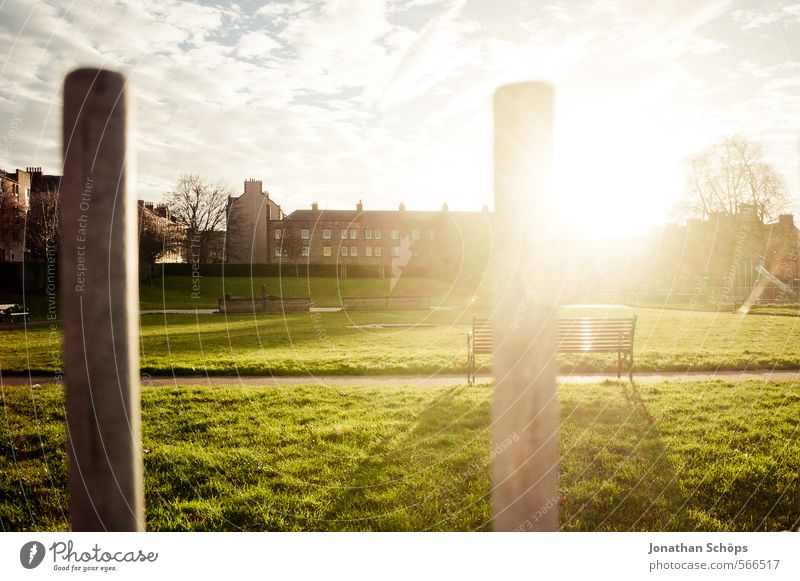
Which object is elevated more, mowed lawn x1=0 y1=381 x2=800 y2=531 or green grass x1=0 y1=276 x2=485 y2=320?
green grass x1=0 y1=276 x2=485 y2=320

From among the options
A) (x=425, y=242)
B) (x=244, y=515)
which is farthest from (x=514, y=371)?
(x=425, y=242)

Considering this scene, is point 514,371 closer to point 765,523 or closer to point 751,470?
point 765,523

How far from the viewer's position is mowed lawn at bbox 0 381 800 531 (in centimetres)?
396

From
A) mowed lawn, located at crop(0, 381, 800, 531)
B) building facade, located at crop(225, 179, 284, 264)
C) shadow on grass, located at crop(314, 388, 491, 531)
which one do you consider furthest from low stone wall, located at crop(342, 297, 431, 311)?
building facade, located at crop(225, 179, 284, 264)

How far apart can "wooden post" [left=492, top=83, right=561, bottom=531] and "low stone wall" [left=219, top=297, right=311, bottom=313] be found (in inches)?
964

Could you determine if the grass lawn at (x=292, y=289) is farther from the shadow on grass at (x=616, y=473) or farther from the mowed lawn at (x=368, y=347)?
the shadow on grass at (x=616, y=473)

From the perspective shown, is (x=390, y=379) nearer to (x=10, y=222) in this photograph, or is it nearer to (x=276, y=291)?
Answer: (x=276, y=291)

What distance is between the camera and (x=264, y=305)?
25828 millimetres

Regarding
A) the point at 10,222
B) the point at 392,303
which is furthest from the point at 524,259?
the point at 10,222

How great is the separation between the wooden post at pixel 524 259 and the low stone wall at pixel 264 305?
24476 millimetres

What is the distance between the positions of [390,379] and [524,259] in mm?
7971

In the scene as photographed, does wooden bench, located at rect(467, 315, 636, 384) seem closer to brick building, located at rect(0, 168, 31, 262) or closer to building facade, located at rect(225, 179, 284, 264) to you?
brick building, located at rect(0, 168, 31, 262)

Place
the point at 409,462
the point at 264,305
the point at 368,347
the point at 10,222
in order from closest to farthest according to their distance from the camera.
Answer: the point at 409,462 < the point at 368,347 < the point at 264,305 < the point at 10,222

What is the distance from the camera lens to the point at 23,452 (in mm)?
5520
